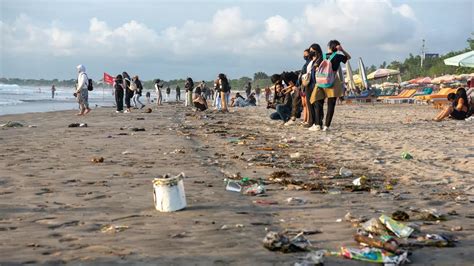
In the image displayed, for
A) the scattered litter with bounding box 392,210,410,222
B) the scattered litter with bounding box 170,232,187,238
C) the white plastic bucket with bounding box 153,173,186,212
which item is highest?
the white plastic bucket with bounding box 153,173,186,212

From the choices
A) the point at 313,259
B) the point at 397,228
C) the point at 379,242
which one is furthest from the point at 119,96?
the point at 313,259

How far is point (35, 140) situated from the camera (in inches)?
394

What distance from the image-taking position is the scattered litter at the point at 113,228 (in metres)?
3.52

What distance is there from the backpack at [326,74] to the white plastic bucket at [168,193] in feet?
22.8

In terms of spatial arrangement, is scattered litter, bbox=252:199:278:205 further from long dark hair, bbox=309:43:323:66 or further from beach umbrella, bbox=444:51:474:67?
beach umbrella, bbox=444:51:474:67

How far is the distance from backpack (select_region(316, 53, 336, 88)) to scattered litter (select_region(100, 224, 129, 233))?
754 centimetres

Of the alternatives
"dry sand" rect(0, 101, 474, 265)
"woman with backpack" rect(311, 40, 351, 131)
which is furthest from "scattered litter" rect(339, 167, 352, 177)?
"woman with backpack" rect(311, 40, 351, 131)

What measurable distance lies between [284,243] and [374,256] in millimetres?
527

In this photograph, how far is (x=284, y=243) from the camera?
3117 mm

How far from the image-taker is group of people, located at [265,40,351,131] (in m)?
10.5

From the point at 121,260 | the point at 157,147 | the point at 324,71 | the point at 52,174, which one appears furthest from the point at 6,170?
the point at 324,71

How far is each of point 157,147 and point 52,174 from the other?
2.88 metres

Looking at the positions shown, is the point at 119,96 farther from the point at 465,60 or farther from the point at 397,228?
the point at 397,228

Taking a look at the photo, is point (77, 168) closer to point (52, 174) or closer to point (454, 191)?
point (52, 174)
